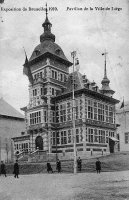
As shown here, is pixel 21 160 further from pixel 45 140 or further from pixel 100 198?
pixel 100 198

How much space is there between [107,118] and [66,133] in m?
5.64

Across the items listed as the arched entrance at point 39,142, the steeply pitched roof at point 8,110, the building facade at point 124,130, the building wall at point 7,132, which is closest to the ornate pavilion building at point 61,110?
the arched entrance at point 39,142

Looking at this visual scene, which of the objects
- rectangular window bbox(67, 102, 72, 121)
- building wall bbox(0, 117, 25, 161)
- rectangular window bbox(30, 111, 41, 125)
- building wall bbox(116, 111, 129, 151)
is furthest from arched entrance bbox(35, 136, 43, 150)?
building wall bbox(116, 111, 129, 151)

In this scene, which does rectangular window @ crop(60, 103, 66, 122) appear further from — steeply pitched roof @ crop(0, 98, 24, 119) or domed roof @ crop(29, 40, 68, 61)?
steeply pitched roof @ crop(0, 98, 24, 119)

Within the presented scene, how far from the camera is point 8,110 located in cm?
4881

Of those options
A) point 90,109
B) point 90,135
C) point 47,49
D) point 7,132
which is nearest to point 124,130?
point 90,109

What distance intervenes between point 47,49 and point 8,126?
52.3 feet

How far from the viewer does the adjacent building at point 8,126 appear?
45781 millimetres

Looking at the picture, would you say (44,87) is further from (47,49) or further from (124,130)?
(124,130)

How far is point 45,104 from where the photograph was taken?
1387 inches

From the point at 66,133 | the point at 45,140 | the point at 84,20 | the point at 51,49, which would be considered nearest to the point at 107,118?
the point at 66,133

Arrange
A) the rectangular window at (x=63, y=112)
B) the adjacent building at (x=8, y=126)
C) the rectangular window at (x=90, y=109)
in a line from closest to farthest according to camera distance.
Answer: the rectangular window at (x=90, y=109) < the rectangular window at (x=63, y=112) < the adjacent building at (x=8, y=126)

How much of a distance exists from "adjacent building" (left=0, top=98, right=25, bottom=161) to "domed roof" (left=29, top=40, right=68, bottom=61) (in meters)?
12.8

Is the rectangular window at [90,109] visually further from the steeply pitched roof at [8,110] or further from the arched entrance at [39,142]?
the steeply pitched roof at [8,110]
